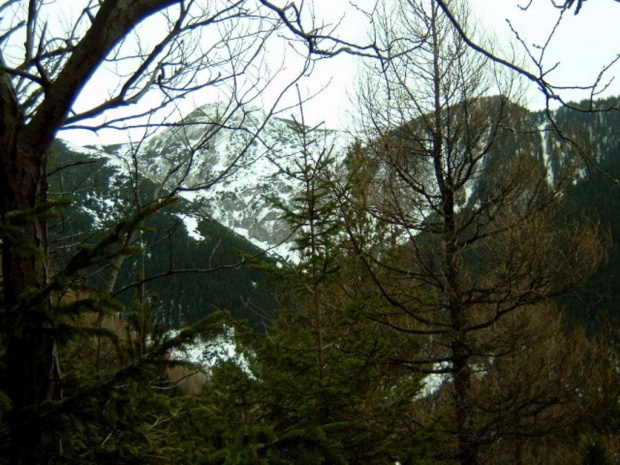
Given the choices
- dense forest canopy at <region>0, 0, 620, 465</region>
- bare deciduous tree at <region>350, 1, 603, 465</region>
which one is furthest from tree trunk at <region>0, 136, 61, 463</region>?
bare deciduous tree at <region>350, 1, 603, 465</region>

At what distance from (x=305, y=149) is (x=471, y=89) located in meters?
2.33

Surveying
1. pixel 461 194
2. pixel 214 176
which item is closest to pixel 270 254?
pixel 214 176

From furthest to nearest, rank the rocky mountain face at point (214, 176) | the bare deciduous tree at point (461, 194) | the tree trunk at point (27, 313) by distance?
the bare deciduous tree at point (461, 194) → the rocky mountain face at point (214, 176) → the tree trunk at point (27, 313)

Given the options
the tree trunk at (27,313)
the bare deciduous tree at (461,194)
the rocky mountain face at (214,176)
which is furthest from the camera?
the bare deciduous tree at (461,194)

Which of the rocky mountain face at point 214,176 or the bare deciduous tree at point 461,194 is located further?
the bare deciduous tree at point 461,194

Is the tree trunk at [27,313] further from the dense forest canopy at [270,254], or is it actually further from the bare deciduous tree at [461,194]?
the bare deciduous tree at [461,194]

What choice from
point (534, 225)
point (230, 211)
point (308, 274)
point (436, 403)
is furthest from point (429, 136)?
point (230, 211)

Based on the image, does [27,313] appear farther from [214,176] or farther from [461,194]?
[461,194]

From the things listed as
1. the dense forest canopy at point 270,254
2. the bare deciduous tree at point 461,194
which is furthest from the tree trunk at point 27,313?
the bare deciduous tree at point 461,194

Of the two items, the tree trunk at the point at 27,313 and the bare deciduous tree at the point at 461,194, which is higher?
the bare deciduous tree at the point at 461,194

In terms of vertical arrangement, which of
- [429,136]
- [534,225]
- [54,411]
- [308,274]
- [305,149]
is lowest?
[54,411]

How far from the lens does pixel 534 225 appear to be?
20.2ft

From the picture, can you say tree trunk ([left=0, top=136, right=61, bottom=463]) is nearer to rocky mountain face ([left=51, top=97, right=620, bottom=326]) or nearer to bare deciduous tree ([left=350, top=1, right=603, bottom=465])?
rocky mountain face ([left=51, top=97, right=620, bottom=326])

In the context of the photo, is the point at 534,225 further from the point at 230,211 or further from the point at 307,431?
the point at 230,211
